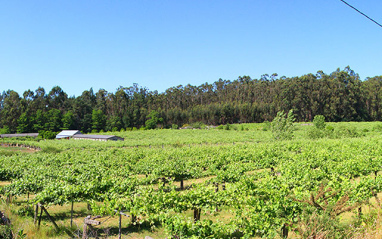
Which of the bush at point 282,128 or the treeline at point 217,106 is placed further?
the treeline at point 217,106

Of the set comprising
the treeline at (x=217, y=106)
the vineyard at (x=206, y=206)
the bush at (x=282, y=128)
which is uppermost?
the treeline at (x=217, y=106)

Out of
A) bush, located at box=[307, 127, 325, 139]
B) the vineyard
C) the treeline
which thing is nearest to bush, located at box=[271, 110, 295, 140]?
bush, located at box=[307, 127, 325, 139]

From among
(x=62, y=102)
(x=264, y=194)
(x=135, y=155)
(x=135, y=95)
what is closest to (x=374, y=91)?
(x=135, y=95)

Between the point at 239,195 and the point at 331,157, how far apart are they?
14.0 m

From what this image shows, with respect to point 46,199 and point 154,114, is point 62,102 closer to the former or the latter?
point 154,114

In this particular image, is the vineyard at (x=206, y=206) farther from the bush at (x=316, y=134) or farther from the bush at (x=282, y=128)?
the bush at (x=316, y=134)

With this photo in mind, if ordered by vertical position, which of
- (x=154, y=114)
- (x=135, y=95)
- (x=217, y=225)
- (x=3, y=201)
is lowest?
(x=3, y=201)

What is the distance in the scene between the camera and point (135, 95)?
377ft

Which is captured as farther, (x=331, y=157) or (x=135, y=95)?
(x=135, y=95)

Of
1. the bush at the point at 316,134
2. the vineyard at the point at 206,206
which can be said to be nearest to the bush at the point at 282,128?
the bush at the point at 316,134

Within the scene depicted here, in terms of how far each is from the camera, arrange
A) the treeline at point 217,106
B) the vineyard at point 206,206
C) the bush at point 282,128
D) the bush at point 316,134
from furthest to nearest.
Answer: the treeline at point 217,106
the bush at point 316,134
the bush at point 282,128
the vineyard at point 206,206

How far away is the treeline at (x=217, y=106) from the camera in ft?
281

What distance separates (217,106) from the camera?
97.3m

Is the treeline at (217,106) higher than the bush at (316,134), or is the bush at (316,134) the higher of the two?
the treeline at (217,106)
